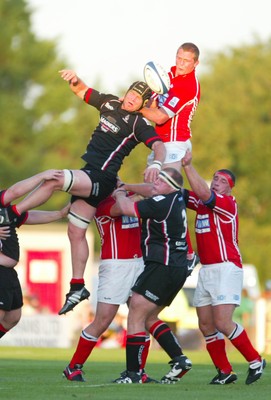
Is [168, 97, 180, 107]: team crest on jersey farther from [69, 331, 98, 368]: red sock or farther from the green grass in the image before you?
the green grass

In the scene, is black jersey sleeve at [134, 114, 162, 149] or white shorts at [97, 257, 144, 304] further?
white shorts at [97, 257, 144, 304]

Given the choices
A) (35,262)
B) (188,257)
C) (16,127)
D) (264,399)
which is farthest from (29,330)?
(16,127)

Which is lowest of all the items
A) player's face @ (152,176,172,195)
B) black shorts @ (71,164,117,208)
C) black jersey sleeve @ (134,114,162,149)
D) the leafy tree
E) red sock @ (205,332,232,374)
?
red sock @ (205,332,232,374)

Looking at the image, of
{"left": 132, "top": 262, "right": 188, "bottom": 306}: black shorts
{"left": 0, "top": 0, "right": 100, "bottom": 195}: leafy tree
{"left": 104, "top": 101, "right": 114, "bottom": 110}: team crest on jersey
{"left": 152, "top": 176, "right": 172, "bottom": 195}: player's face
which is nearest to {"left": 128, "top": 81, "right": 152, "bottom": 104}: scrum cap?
{"left": 104, "top": 101, "right": 114, "bottom": 110}: team crest on jersey

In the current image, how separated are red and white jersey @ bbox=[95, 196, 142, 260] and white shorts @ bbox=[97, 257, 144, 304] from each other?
0.08m

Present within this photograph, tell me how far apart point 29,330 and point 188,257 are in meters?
15.3

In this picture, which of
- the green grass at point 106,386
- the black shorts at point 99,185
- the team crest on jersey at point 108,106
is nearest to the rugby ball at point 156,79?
the team crest on jersey at point 108,106

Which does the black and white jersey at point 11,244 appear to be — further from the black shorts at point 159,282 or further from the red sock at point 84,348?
the black shorts at point 159,282

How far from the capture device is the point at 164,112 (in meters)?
14.7

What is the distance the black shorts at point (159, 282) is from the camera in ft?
44.9

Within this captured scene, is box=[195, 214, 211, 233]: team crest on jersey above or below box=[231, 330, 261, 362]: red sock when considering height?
above

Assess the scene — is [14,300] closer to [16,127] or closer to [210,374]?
[210,374]

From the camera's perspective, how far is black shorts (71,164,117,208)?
47.1ft

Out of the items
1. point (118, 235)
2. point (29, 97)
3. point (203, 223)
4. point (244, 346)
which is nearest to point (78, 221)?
point (118, 235)
